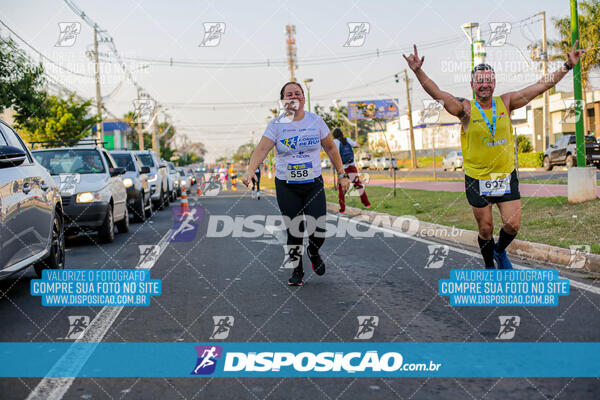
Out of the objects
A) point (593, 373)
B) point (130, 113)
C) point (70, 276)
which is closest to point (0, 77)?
point (70, 276)

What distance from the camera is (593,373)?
148 inches

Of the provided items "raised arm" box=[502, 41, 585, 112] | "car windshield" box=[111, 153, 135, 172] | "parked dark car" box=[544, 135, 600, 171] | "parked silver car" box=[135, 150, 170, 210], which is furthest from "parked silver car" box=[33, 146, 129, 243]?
"parked dark car" box=[544, 135, 600, 171]

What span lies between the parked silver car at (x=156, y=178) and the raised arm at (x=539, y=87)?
14.7 metres

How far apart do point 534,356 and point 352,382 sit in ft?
4.11

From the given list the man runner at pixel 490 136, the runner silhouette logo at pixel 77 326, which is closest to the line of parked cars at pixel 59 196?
the runner silhouette logo at pixel 77 326

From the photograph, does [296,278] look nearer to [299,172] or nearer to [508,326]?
[299,172]

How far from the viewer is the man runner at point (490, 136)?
5.80 m

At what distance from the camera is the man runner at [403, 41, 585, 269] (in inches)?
229

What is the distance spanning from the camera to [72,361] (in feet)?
13.7

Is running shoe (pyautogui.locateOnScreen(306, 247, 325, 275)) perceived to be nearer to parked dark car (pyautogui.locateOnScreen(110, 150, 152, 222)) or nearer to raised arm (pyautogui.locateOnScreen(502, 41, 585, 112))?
raised arm (pyautogui.locateOnScreen(502, 41, 585, 112))

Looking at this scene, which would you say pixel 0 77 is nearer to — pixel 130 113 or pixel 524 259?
pixel 524 259

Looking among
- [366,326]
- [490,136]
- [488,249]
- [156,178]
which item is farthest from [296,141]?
[156,178]

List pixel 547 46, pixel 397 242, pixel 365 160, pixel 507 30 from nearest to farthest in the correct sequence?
pixel 397 242 → pixel 507 30 → pixel 547 46 → pixel 365 160

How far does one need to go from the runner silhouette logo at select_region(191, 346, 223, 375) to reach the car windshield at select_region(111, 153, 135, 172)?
42.9 feet
